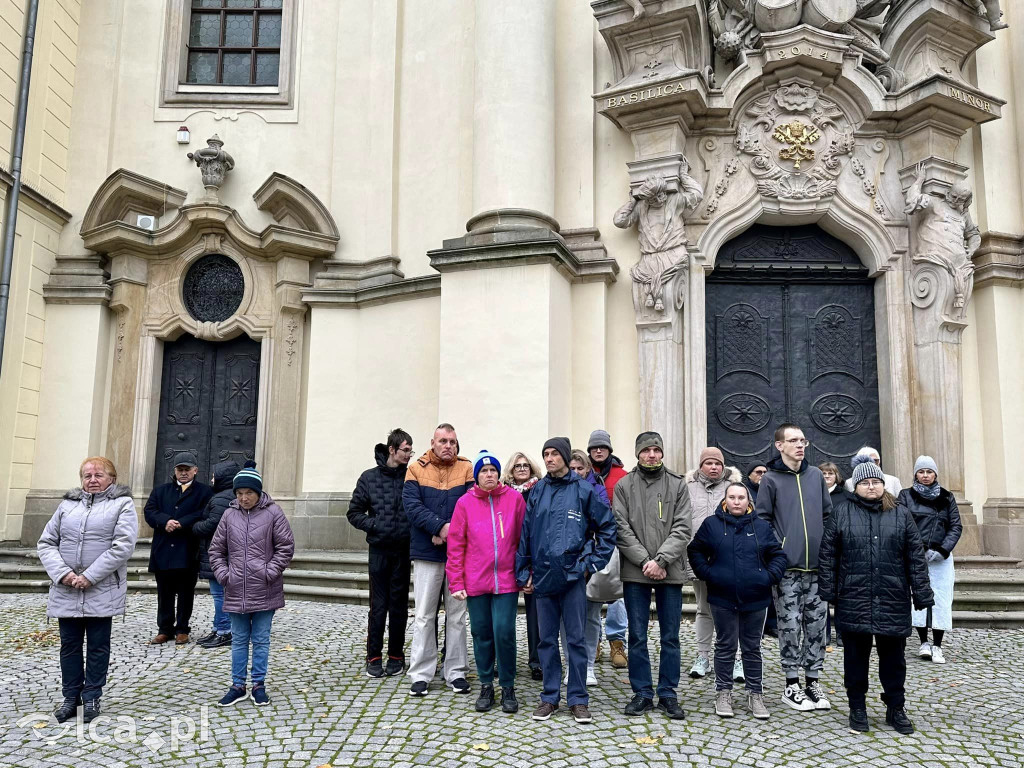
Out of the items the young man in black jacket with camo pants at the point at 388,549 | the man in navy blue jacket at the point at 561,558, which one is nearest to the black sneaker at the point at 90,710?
the young man in black jacket with camo pants at the point at 388,549

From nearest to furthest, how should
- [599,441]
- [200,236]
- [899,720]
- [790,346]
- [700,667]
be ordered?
[899,720] → [700,667] → [599,441] → [790,346] → [200,236]

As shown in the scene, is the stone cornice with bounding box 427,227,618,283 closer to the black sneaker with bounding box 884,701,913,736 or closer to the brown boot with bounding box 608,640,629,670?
the brown boot with bounding box 608,640,629,670

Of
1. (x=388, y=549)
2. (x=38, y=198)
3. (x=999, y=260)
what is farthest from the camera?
(x=38, y=198)

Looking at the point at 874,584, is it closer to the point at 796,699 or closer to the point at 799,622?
the point at 799,622

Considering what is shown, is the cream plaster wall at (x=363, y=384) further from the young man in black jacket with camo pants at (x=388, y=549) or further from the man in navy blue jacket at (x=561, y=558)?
the man in navy blue jacket at (x=561, y=558)

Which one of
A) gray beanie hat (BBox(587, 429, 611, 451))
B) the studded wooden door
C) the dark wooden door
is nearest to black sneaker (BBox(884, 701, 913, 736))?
gray beanie hat (BBox(587, 429, 611, 451))

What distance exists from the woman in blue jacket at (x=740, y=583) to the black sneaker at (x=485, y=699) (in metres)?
1.28

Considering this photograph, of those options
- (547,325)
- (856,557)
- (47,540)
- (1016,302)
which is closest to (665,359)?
(547,325)

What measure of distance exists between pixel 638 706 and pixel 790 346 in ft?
21.2

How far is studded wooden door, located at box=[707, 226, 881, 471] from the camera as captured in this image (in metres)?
9.90

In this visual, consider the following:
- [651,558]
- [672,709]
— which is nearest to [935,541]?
[651,558]

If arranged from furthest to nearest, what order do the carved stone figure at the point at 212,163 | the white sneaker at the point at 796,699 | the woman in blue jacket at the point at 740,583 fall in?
the carved stone figure at the point at 212,163, the white sneaker at the point at 796,699, the woman in blue jacket at the point at 740,583

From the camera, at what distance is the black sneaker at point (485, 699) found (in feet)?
15.6

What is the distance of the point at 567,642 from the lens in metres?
4.71
